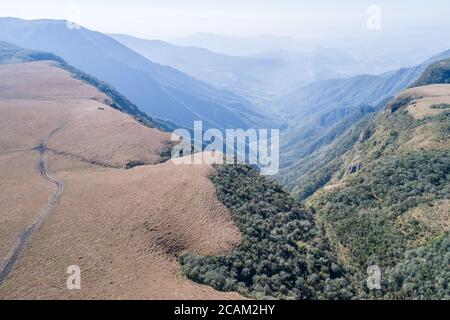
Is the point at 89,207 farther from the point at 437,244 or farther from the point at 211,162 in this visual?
the point at 437,244

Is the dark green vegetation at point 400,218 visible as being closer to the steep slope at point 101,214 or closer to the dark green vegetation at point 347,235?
the dark green vegetation at point 347,235

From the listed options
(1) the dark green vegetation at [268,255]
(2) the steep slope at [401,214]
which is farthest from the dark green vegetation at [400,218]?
(1) the dark green vegetation at [268,255]

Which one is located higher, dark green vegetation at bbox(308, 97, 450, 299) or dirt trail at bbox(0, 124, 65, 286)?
dirt trail at bbox(0, 124, 65, 286)

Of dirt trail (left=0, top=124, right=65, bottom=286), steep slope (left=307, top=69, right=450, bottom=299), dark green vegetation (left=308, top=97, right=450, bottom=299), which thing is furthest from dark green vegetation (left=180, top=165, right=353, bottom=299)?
dirt trail (left=0, top=124, right=65, bottom=286)

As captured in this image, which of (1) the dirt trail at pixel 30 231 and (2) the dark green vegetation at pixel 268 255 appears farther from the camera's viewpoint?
(2) the dark green vegetation at pixel 268 255

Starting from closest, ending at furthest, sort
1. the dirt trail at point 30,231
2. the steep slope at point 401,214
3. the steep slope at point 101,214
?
the steep slope at point 101,214, the dirt trail at point 30,231, the steep slope at point 401,214

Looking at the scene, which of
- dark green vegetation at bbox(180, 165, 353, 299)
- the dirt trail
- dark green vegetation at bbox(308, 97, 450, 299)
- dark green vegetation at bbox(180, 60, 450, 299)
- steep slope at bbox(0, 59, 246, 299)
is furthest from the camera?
dark green vegetation at bbox(308, 97, 450, 299)

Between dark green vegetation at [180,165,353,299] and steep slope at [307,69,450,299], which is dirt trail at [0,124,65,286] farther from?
steep slope at [307,69,450,299]
